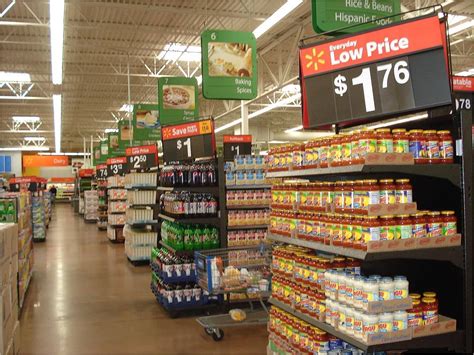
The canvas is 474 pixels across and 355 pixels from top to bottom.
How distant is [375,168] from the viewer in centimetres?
325

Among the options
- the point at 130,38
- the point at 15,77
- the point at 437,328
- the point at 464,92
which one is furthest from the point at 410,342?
the point at 15,77

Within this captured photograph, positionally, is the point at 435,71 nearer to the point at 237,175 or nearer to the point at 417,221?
the point at 417,221

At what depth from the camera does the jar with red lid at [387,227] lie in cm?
321

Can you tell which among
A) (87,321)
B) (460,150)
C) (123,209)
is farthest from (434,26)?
(123,209)

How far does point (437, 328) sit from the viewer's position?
10.8ft

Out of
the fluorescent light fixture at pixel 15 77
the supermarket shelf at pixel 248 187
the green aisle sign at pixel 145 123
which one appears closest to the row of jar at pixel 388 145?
the supermarket shelf at pixel 248 187

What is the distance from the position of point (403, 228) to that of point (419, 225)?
13 centimetres

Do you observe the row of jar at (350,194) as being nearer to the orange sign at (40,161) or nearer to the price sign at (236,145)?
the price sign at (236,145)

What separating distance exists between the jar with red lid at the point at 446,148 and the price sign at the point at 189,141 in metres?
4.25

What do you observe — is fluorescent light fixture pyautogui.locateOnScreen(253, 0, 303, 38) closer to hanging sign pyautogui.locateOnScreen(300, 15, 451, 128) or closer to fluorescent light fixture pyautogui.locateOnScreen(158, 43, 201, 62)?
hanging sign pyautogui.locateOnScreen(300, 15, 451, 128)

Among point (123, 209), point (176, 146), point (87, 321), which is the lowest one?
point (87, 321)

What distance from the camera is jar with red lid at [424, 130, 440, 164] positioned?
3.41 metres

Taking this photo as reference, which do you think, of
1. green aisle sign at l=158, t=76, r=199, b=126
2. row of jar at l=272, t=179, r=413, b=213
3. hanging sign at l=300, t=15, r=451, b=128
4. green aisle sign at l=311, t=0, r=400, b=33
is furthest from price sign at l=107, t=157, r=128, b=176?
hanging sign at l=300, t=15, r=451, b=128

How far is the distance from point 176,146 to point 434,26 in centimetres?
514
